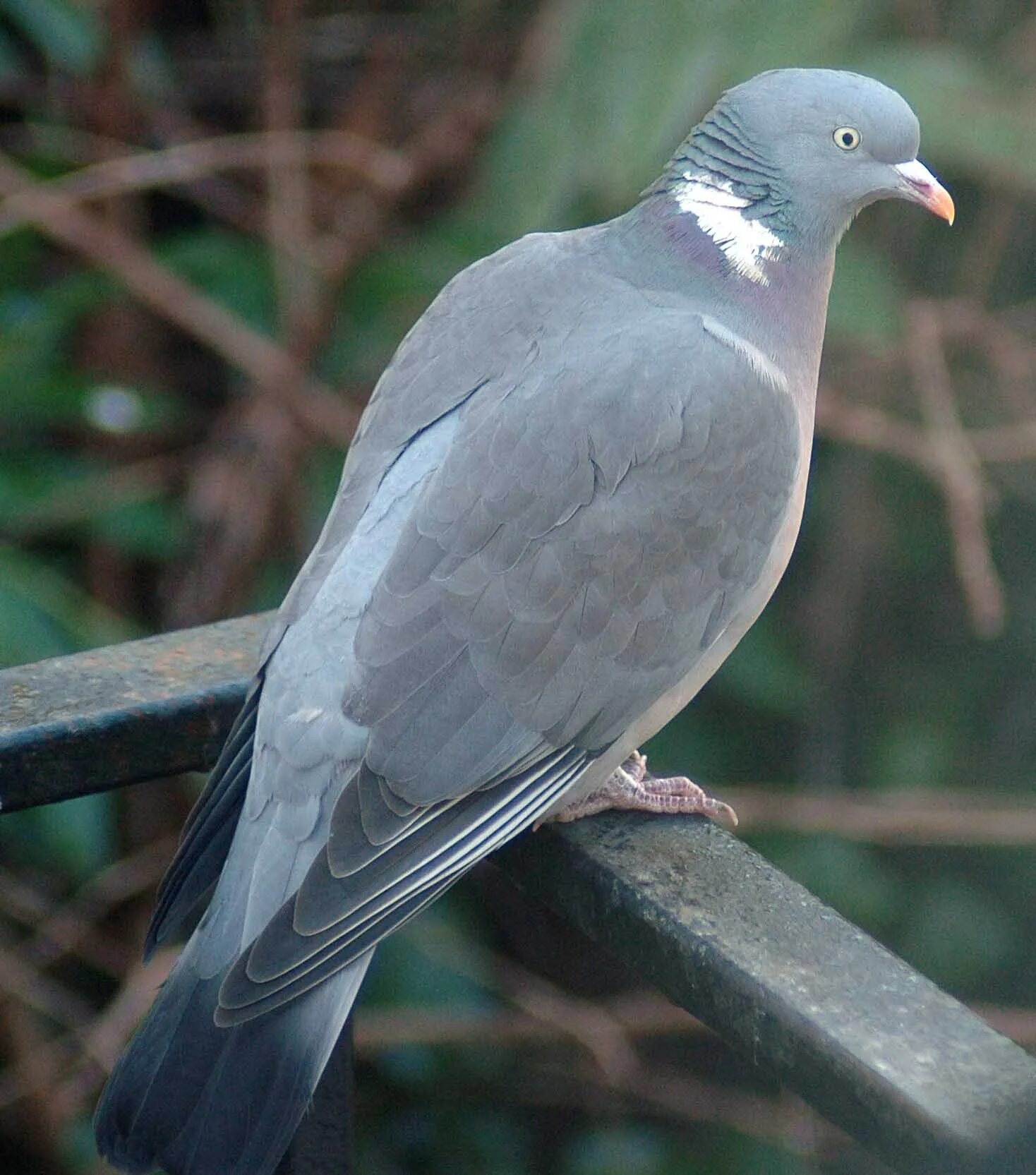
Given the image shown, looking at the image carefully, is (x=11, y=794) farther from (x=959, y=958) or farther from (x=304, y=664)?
(x=959, y=958)

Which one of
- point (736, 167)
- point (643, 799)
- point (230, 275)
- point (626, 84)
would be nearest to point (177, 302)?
point (230, 275)

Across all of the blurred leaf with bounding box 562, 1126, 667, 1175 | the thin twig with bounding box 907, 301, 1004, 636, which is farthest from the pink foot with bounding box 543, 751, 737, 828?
the blurred leaf with bounding box 562, 1126, 667, 1175

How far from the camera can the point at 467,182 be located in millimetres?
3436

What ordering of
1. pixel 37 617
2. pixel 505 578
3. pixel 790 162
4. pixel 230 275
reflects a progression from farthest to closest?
1. pixel 230 275
2. pixel 37 617
3. pixel 790 162
4. pixel 505 578

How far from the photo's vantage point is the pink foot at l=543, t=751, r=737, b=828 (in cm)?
191

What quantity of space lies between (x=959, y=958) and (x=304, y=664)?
1.88 m

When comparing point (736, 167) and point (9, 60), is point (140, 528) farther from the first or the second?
point (736, 167)

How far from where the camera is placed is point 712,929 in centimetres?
149

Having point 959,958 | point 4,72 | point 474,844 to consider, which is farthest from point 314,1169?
point 4,72

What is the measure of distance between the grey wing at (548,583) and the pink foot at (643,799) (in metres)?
0.05

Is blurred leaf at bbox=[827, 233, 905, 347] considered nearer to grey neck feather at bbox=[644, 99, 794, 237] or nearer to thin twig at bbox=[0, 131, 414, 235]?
grey neck feather at bbox=[644, 99, 794, 237]

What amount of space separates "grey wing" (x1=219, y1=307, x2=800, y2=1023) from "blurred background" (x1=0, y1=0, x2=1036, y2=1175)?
92 centimetres

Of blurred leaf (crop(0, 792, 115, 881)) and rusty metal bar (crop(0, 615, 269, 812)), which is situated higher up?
rusty metal bar (crop(0, 615, 269, 812))

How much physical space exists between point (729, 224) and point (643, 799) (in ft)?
2.45
